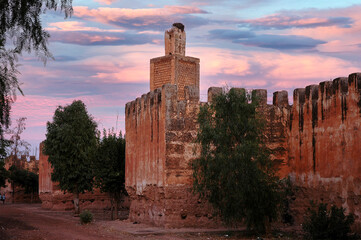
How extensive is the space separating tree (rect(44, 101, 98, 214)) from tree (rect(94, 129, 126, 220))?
278 cm

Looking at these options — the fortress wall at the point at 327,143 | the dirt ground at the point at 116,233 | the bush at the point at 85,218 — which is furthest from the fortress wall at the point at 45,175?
the fortress wall at the point at 327,143

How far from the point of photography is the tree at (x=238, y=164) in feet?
51.4

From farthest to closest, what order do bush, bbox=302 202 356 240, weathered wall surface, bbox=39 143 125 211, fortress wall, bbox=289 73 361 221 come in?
weathered wall surface, bbox=39 143 125 211, fortress wall, bbox=289 73 361 221, bush, bbox=302 202 356 240

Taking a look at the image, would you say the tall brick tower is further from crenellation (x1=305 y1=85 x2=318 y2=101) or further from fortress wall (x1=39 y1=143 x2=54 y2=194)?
crenellation (x1=305 y1=85 x2=318 y2=101)

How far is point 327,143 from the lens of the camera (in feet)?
54.7

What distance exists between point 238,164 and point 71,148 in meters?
16.8

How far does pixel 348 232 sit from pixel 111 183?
47.3ft

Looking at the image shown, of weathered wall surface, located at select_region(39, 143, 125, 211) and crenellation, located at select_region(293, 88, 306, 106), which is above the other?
crenellation, located at select_region(293, 88, 306, 106)

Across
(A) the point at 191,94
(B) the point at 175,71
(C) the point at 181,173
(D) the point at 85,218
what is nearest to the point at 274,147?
(C) the point at 181,173

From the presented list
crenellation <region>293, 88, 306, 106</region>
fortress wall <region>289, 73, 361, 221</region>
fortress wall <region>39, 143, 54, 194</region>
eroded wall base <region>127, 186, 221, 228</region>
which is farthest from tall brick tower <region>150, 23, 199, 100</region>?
fortress wall <region>289, 73, 361, 221</region>

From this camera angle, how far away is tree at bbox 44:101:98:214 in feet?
97.6

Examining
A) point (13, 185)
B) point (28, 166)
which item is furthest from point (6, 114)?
point (28, 166)

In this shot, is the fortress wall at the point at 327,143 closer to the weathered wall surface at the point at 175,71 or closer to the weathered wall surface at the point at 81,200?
the weathered wall surface at the point at 81,200

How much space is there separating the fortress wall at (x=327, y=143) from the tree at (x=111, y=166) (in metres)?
10.6
